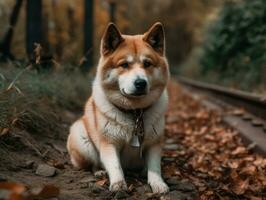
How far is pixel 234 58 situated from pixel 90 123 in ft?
44.6

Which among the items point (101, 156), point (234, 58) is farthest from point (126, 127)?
point (234, 58)

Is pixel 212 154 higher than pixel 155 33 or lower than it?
lower

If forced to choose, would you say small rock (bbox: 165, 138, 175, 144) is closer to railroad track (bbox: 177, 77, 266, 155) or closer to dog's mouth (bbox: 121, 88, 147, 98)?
railroad track (bbox: 177, 77, 266, 155)

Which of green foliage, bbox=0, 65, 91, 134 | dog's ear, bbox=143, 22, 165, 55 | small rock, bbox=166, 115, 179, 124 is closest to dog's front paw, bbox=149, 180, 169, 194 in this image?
dog's ear, bbox=143, 22, 165, 55

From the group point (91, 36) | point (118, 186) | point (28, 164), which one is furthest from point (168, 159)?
point (91, 36)

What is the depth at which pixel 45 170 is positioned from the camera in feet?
16.4

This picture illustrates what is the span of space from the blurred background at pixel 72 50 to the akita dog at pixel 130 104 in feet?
3.16

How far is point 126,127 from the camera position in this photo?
197 inches

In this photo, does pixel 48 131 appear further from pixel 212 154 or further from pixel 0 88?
pixel 212 154

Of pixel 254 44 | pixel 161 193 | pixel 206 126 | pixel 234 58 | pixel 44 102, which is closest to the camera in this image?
pixel 161 193

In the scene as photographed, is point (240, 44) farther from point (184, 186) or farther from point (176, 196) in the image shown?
point (176, 196)

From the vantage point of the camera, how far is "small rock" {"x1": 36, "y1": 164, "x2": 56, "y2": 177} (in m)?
4.91

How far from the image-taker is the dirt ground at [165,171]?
4.66 m

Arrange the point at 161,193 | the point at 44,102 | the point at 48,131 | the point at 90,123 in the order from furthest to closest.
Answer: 1. the point at 44,102
2. the point at 48,131
3. the point at 90,123
4. the point at 161,193
